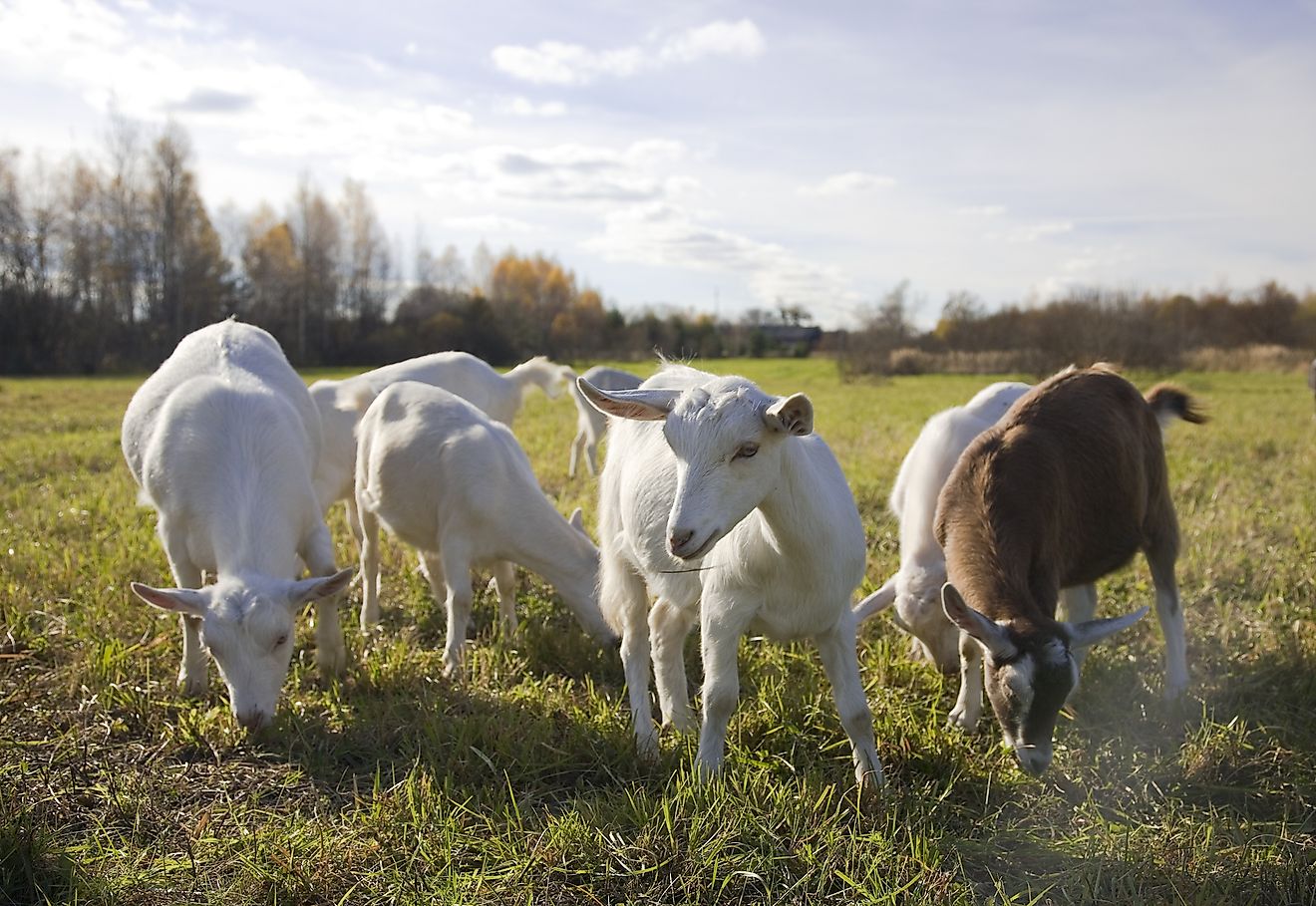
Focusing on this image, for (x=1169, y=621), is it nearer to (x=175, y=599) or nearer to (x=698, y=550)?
(x=698, y=550)

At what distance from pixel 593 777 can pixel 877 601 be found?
172 cm

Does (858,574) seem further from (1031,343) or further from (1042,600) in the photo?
(1031,343)

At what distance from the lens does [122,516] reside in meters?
8.23

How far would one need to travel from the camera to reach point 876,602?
4590mm

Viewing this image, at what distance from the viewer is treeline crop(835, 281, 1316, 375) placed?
36875 millimetres

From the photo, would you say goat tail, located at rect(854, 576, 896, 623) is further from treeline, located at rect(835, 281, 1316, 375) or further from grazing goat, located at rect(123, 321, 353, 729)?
treeline, located at rect(835, 281, 1316, 375)

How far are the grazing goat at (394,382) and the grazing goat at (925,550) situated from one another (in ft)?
14.7

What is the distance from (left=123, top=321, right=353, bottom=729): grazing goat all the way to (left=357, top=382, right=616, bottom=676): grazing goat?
60cm

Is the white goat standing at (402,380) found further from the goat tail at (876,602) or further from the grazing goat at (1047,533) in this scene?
the grazing goat at (1047,533)

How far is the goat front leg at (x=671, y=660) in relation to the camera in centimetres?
430

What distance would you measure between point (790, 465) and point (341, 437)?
18.4 ft

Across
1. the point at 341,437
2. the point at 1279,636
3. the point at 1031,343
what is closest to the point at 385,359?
the point at 1031,343

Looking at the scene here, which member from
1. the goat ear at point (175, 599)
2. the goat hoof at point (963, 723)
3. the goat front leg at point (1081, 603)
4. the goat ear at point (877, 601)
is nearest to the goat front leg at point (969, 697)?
the goat hoof at point (963, 723)

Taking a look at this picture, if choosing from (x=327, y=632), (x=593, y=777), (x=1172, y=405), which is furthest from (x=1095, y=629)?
(x=327, y=632)
